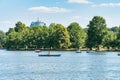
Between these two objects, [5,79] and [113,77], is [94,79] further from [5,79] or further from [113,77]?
[5,79]

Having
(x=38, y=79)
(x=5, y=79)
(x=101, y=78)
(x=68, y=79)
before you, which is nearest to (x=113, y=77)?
(x=101, y=78)

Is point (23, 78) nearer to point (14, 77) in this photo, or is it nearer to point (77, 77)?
point (14, 77)

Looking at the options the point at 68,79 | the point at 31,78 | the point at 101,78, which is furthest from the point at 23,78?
the point at 101,78

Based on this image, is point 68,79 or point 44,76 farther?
point 44,76

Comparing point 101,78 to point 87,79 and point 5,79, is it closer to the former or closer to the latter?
point 87,79

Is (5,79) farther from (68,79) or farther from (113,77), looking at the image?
(113,77)

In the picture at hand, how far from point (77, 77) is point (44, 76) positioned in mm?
6058

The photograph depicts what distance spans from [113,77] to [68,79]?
818cm

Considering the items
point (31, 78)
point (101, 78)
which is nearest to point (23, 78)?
point (31, 78)

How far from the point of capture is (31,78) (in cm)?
7812

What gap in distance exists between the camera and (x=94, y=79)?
251 ft

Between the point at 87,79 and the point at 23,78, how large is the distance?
1085 cm

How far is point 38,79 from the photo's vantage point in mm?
76625

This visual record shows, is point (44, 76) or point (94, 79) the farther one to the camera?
point (44, 76)
